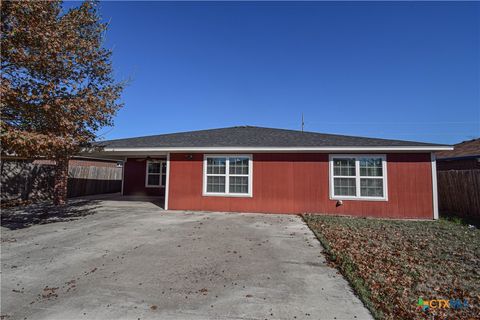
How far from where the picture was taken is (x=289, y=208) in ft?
34.7

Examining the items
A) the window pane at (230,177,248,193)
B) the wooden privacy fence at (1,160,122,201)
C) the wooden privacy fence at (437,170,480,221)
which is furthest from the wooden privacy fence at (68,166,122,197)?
the wooden privacy fence at (437,170,480,221)

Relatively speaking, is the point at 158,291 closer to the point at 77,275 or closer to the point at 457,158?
the point at 77,275

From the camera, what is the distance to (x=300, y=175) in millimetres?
10539

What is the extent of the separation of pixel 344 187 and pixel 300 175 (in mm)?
1695

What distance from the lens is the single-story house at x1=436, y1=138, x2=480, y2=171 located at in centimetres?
1445

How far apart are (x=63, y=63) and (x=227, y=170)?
6.49 meters

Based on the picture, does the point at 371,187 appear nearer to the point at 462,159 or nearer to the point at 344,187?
the point at 344,187

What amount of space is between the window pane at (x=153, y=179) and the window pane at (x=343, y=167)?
10904 millimetres

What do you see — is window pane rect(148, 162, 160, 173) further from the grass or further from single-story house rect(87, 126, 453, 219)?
the grass

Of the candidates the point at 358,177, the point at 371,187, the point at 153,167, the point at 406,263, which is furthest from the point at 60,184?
the point at 406,263

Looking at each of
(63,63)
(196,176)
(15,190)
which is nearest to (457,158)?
(196,176)

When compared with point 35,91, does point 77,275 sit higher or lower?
Answer: lower

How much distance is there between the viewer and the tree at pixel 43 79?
6480mm

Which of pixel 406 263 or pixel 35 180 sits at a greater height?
pixel 35 180
